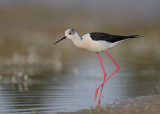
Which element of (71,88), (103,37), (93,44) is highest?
(103,37)

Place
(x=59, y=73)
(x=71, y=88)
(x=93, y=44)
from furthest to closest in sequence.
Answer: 1. (x=59, y=73)
2. (x=71, y=88)
3. (x=93, y=44)

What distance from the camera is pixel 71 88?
8250 millimetres

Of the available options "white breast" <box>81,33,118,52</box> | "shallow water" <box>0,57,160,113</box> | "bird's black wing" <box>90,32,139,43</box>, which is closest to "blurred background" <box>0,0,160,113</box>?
"shallow water" <box>0,57,160,113</box>

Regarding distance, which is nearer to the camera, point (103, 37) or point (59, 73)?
point (103, 37)

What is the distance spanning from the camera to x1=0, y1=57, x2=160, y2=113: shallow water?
650 cm

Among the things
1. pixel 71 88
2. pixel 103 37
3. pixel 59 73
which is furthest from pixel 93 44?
pixel 59 73

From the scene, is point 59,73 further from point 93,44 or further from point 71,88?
point 93,44

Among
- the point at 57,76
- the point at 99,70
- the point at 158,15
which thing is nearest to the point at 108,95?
the point at 57,76

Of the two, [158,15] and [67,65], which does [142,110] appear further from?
[158,15]

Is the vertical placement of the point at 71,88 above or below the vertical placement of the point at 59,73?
below

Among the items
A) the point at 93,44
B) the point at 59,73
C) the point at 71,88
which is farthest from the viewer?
the point at 59,73

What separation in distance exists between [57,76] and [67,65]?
2354mm

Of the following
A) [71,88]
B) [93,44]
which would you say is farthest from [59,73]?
[93,44]

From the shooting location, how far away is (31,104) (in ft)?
21.6
